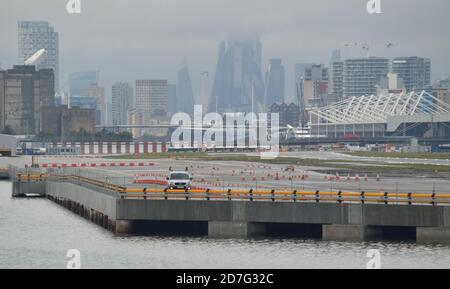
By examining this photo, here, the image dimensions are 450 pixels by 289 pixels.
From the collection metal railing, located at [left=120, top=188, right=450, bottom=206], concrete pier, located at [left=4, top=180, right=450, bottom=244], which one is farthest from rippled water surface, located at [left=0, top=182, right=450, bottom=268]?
metal railing, located at [left=120, top=188, right=450, bottom=206]

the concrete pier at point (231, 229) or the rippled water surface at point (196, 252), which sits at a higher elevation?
the concrete pier at point (231, 229)

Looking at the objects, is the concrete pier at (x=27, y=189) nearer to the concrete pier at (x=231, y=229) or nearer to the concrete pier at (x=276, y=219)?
the concrete pier at (x=276, y=219)

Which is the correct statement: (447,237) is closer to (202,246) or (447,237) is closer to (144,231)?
(202,246)

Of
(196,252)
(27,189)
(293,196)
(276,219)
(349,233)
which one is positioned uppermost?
(293,196)

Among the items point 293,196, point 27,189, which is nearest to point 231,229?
point 293,196

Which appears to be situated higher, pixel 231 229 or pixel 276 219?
pixel 276 219

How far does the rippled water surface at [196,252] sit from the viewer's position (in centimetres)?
6119

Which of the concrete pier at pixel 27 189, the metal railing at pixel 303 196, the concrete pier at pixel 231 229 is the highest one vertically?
the metal railing at pixel 303 196

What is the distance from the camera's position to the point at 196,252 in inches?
2576

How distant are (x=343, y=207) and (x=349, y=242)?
2279 millimetres

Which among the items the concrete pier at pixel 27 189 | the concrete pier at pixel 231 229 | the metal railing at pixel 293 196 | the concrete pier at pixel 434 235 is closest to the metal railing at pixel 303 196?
the metal railing at pixel 293 196

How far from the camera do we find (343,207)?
69312 millimetres

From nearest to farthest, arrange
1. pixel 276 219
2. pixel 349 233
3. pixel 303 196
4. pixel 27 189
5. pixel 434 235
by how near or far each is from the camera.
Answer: pixel 434 235
pixel 349 233
pixel 276 219
pixel 303 196
pixel 27 189

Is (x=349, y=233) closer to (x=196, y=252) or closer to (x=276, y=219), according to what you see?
(x=276, y=219)
